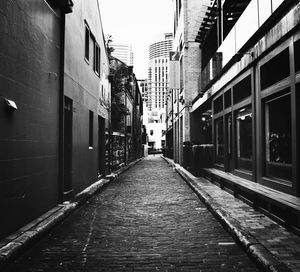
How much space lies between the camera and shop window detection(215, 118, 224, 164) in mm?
12969

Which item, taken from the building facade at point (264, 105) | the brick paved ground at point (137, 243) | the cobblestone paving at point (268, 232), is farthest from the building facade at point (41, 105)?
the building facade at point (264, 105)

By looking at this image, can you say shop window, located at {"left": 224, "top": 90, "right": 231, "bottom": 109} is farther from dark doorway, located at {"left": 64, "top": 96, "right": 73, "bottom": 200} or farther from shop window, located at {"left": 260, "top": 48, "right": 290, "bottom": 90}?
dark doorway, located at {"left": 64, "top": 96, "right": 73, "bottom": 200}

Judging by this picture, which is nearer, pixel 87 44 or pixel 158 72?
pixel 87 44

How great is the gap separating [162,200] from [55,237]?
4.17 metres

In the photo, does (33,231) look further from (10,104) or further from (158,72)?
(158,72)

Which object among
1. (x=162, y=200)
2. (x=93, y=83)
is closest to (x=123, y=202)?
(x=162, y=200)

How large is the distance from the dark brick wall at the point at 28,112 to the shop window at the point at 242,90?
15.8 ft

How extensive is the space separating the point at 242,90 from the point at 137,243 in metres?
6.16

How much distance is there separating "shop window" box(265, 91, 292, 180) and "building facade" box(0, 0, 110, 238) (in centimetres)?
455

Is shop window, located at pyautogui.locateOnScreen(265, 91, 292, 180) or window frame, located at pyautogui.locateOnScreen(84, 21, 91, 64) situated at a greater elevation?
window frame, located at pyautogui.locateOnScreen(84, 21, 91, 64)

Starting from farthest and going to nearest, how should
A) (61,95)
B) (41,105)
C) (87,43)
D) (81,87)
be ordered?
(87,43), (81,87), (61,95), (41,105)

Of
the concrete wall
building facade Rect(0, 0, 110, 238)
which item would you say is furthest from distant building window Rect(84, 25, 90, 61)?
the concrete wall

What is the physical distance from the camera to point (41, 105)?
6.76 meters

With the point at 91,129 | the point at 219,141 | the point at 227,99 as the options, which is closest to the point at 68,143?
the point at 91,129
